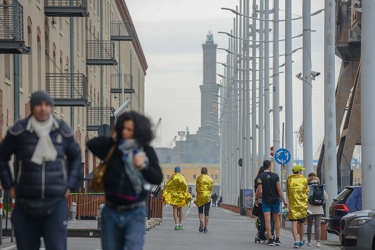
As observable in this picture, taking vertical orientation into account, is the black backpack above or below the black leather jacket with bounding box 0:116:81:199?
below

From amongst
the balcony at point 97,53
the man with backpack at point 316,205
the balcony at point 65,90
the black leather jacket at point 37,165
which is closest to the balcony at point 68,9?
the balcony at point 65,90

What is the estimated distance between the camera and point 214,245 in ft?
80.9

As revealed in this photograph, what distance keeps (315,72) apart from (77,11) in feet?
28.4

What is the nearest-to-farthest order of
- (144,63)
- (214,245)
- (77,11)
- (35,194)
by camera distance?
(35,194), (214,245), (77,11), (144,63)

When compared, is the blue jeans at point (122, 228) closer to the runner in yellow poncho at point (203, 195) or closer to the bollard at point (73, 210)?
the runner in yellow poncho at point (203, 195)

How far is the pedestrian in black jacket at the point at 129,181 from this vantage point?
35.0 feet

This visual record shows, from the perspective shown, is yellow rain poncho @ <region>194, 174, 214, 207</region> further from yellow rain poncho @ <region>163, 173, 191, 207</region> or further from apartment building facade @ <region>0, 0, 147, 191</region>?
apartment building facade @ <region>0, 0, 147, 191</region>

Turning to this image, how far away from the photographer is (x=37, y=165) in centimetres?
1055

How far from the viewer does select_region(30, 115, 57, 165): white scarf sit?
10562 millimetres

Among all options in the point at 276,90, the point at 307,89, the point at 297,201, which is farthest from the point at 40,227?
the point at 276,90

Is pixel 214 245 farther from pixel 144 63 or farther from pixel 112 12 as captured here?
pixel 144 63

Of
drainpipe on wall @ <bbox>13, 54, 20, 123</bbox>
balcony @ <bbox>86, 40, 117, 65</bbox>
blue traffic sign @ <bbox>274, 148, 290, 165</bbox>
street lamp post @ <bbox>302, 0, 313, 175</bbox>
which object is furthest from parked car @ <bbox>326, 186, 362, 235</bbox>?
balcony @ <bbox>86, 40, 117, 65</bbox>

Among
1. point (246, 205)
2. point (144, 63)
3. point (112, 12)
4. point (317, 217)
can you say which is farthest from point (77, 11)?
point (144, 63)

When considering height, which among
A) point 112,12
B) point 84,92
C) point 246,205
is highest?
point 112,12
